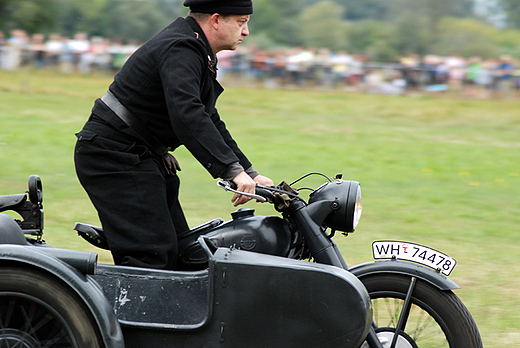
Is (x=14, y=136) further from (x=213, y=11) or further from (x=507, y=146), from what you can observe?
(x=213, y=11)

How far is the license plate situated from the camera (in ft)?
10.6

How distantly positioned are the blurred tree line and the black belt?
4826 cm

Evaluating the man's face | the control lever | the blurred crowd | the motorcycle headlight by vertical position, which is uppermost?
the man's face

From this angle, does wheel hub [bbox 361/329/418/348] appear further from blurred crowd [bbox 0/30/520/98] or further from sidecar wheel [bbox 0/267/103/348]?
blurred crowd [bbox 0/30/520/98]

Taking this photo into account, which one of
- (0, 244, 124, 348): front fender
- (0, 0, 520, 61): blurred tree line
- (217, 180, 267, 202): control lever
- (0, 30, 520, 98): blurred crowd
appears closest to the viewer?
(0, 244, 124, 348): front fender

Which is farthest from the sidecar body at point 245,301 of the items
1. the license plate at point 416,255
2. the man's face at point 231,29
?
the man's face at point 231,29

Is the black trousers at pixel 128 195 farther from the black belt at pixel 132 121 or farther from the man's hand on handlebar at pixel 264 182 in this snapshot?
the man's hand on handlebar at pixel 264 182

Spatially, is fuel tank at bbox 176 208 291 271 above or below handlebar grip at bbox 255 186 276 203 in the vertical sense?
below

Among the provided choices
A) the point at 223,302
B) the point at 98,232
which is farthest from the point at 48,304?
the point at 223,302

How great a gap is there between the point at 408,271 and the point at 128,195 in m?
1.29

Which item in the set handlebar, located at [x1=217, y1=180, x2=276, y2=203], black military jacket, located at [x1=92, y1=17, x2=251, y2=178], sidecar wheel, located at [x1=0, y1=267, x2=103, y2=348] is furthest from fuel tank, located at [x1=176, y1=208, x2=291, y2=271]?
sidecar wheel, located at [x1=0, y1=267, x2=103, y2=348]

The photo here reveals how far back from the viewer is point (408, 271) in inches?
125

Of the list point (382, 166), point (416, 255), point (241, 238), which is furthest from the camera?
point (382, 166)

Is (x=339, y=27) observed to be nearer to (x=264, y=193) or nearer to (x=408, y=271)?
(x=408, y=271)
